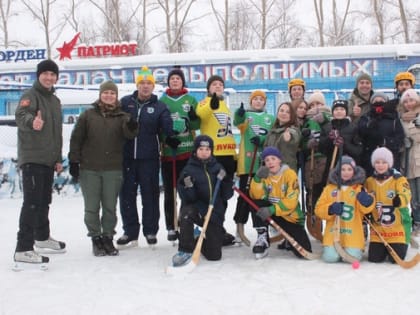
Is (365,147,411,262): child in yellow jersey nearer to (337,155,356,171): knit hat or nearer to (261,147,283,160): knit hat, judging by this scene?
(337,155,356,171): knit hat

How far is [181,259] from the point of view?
4059 millimetres

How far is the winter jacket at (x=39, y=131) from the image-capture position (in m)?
4.01

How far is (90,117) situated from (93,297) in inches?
69.3

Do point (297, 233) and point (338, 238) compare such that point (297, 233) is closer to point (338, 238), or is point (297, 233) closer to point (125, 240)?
point (338, 238)

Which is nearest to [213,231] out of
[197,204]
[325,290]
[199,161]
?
[197,204]

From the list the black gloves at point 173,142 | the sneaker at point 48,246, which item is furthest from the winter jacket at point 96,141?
the sneaker at point 48,246

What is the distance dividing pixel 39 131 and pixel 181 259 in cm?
160

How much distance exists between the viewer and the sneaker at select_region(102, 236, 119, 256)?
4.47 m

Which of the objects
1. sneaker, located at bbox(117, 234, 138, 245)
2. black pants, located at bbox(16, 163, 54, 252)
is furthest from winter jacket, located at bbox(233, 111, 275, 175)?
black pants, located at bbox(16, 163, 54, 252)

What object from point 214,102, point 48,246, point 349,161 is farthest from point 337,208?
Result: point 48,246

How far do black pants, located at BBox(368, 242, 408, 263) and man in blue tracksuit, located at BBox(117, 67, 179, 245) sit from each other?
1.99 metres

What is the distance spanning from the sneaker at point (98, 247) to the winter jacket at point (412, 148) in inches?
120

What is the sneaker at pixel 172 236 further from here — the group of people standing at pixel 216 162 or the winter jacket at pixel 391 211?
the winter jacket at pixel 391 211

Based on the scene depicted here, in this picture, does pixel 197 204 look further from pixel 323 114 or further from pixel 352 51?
pixel 352 51
